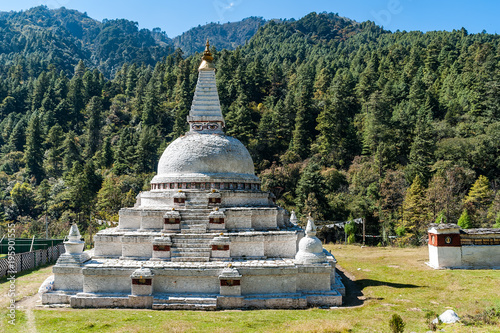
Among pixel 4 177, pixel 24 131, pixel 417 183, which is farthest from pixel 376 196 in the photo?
pixel 24 131

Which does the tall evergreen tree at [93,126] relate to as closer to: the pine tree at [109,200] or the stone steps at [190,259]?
the pine tree at [109,200]

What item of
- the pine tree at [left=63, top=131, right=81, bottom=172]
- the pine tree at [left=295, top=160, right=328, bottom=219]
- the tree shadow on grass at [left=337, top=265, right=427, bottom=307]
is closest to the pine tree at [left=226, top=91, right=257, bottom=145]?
the pine tree at [left=295, top=160, right=328, bottom=219]

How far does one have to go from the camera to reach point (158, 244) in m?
16.9

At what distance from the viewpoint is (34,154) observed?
214 feet

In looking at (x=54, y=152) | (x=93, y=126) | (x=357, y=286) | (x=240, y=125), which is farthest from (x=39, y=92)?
(x=357, y=286)

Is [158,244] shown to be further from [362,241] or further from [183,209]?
[362,241]

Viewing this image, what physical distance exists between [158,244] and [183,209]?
8.05ft

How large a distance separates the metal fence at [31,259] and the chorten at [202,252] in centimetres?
683

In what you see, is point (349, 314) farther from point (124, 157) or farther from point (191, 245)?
point (124, 157)

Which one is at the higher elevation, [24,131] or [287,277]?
[24,131]

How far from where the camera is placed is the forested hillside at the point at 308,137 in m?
39.7

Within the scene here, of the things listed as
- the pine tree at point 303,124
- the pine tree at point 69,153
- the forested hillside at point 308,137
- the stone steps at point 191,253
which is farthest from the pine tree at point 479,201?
the pine tree at point 69,153

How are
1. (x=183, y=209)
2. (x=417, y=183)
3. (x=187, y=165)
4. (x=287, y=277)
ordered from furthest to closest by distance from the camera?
(x=417, y=183) → (x=187, y=165) → (x=183, y=209) → (x=287, y=277)

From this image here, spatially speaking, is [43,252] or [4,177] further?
[4,177]
